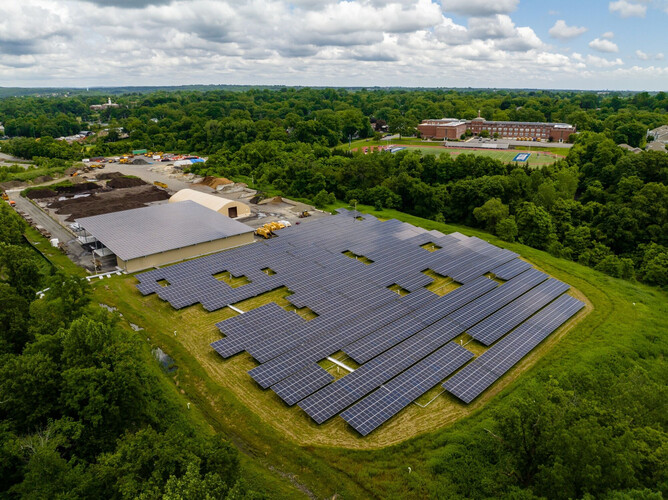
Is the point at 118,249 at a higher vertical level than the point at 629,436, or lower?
lower

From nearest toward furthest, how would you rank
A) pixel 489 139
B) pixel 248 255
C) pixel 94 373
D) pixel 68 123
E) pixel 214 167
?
pixel 94 373, pixel 248 255, pixel 214 167, pixel 489 139, pixel 68 123

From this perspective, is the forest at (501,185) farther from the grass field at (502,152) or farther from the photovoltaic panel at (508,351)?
the photovoltaic panel at (508,351)

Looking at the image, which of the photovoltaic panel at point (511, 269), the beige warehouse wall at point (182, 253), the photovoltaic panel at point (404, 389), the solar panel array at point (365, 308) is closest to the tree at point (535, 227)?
the solar panel array at point (365, 308)

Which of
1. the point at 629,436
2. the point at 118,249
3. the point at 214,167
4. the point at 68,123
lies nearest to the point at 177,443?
the point at 629,436

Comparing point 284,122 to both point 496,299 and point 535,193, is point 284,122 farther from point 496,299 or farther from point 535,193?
point 496,299

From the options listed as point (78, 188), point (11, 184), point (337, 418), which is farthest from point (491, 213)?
point (11, 184)

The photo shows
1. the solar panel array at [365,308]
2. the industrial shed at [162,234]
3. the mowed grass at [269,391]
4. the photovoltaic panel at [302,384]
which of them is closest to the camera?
the mowed grass at [269,391]

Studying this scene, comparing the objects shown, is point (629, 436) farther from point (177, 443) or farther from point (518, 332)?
point (177, 443)
